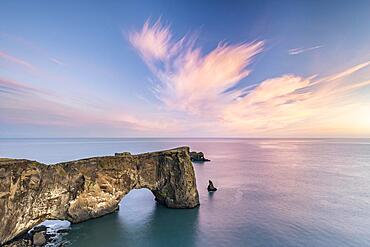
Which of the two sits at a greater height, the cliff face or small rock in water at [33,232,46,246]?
the cliff face

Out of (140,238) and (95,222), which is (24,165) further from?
(140,238)

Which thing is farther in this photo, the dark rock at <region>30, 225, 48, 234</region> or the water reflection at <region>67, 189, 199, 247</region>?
the dark rock at <region>30, 225, 48, 234</region>

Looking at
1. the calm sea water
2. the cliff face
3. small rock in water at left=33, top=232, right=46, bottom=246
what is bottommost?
the calm sea water

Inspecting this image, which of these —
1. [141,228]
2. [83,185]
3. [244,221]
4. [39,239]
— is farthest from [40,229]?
[244,221]

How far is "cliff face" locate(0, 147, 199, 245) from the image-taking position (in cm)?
2295

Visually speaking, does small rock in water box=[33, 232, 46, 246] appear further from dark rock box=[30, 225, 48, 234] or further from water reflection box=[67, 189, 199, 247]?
dark rock box=[30, 225, 48, 234]

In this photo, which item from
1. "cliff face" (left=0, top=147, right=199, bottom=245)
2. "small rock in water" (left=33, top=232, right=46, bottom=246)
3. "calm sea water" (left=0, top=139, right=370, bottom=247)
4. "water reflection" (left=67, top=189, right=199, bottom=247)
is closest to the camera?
"cliff face" (left=0, top=147, right=199, bottom=245)

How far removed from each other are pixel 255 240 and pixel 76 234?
836 inches

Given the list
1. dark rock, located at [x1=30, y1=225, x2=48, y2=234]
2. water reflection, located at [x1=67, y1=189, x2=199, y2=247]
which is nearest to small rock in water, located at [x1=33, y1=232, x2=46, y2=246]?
water reflection, located at [x1=67, y1=189, x2=199, y2=247]

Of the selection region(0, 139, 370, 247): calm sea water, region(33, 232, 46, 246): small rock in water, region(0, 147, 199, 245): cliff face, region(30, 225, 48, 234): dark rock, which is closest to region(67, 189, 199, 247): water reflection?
region(0, 139, 370, 247): calm sea water

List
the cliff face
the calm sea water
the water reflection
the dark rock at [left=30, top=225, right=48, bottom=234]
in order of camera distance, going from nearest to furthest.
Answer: the cliff face < the water reflection < the calm sea water < the dark rock at [left=30, top=225, right=48, bottom=234]

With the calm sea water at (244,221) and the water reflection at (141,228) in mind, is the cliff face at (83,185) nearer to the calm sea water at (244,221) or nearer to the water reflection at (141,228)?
the water reflection at (141,228)

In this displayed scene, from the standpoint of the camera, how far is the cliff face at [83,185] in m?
23.0

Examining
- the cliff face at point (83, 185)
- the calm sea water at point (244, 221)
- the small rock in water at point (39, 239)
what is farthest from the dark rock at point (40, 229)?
the calm sea water at point (244, 221)
